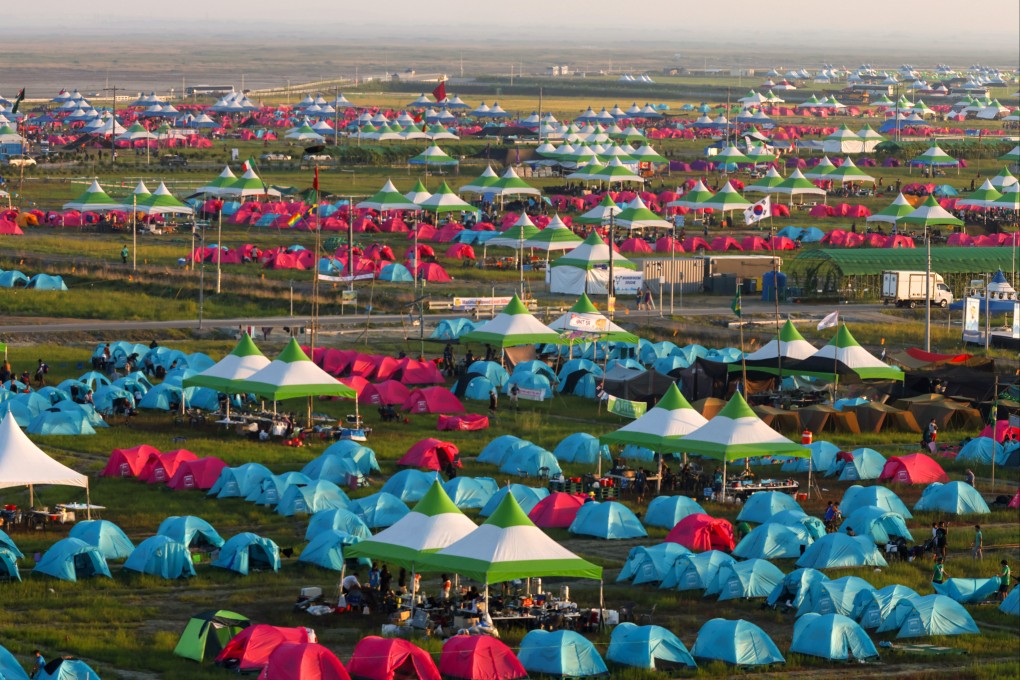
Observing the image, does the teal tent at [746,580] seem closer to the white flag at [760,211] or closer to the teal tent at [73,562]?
the teal tent at [73,562]

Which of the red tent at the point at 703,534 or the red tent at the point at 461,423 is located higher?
the red tent at the point at 703,534

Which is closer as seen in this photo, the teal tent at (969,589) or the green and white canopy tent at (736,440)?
the teal tent at (969,589)

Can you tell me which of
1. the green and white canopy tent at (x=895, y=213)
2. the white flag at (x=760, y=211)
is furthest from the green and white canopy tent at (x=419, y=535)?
the green and white canopy tent at (x=895, y=213)

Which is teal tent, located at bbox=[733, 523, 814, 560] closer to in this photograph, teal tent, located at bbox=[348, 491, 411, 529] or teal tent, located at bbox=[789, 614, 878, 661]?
teal tent, located at bbox=[789, 614, 878, 661]

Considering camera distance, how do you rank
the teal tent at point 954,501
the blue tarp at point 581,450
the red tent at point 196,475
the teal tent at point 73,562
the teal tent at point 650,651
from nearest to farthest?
1. the teal tent at point 650,651
2. the teal tent at point 73,562
3. the teal tent at point 954,501
4. the red tent at point 196,475
5. the blue tarp at point 581,450

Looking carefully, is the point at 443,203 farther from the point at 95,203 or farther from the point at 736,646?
the point at 736,646

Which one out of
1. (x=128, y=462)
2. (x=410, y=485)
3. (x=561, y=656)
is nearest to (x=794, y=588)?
(x=561, y=656)
